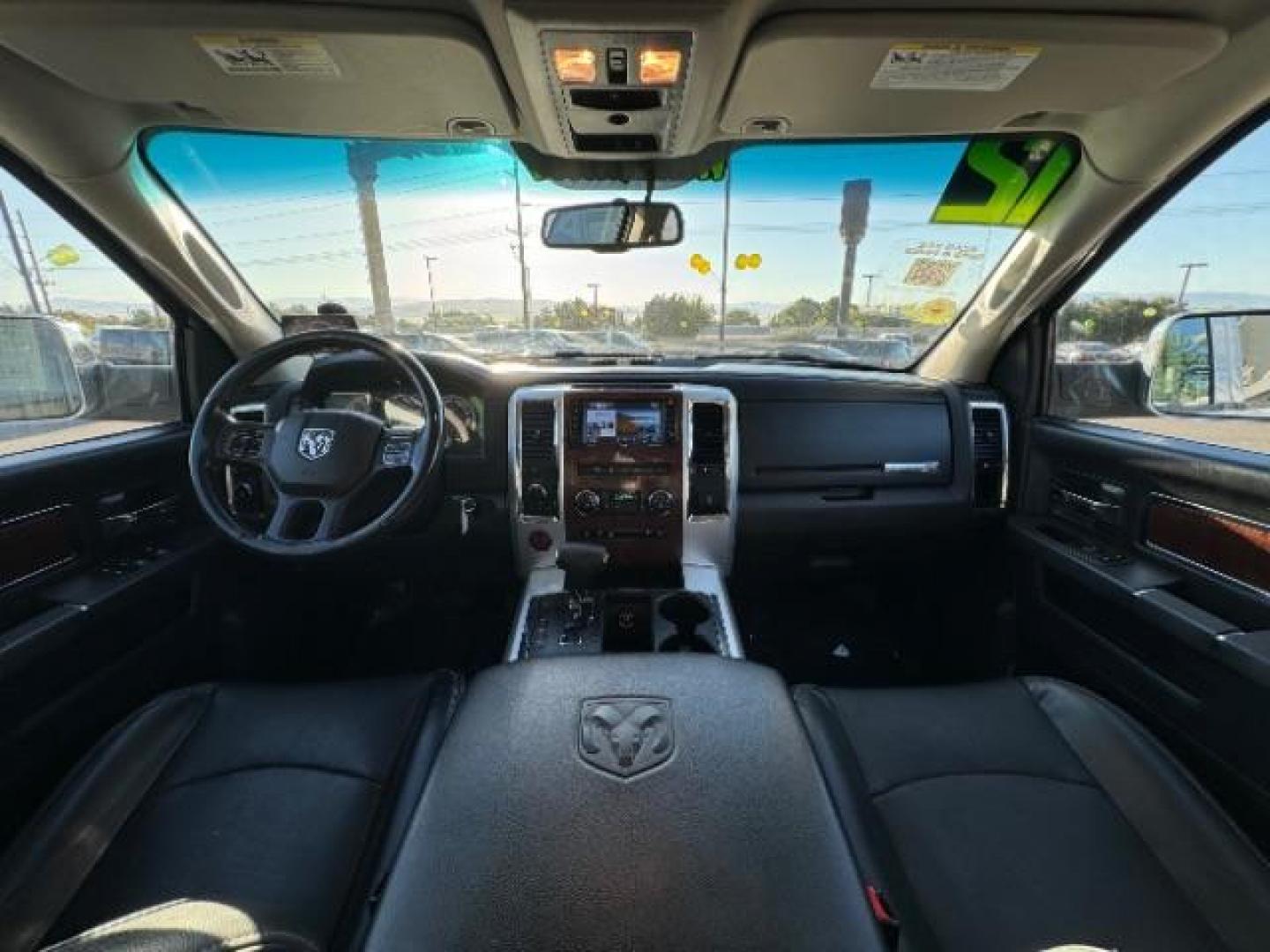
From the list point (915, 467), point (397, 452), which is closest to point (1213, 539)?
point (915, 467)

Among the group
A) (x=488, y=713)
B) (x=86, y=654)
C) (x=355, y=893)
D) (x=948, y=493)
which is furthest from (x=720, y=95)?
(x=86, y=654)

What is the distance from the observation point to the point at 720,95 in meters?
1.79

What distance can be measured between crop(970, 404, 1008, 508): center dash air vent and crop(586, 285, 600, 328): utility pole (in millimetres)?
1566

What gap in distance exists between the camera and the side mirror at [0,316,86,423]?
1.97m

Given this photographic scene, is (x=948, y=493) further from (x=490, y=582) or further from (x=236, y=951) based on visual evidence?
(x=236, y=951)

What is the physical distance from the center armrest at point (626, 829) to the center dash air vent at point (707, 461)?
3.85 feet

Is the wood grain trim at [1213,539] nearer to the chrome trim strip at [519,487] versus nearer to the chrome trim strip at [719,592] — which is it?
the chrome trim strip at [719,592]

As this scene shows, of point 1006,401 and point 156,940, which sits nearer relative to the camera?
point 156,940

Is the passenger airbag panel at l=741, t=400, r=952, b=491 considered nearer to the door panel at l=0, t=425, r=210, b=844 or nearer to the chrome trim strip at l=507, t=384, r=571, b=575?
the chrome trim strip at l=507, t=384, r=571, b=575

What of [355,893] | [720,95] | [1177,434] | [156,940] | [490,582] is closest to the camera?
[156,940]

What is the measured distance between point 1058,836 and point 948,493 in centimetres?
168

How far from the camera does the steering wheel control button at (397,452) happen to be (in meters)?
2.19

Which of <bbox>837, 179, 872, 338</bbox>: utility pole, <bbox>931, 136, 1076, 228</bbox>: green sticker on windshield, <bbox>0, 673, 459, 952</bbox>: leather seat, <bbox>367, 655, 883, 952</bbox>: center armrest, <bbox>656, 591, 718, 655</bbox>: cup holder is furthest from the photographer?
<bbox>837, 179, 872, 338</bbox>: utility pole

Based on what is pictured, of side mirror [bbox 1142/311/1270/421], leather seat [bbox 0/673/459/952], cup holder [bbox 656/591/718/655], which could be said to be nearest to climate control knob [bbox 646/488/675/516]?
cup holder [bbox 656/591/718/655]
